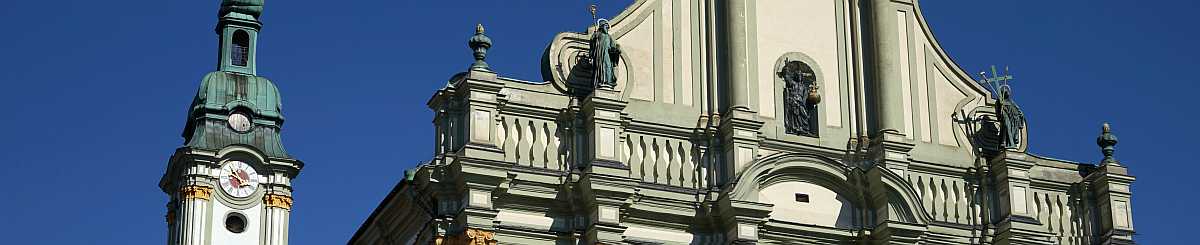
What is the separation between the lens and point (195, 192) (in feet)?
140

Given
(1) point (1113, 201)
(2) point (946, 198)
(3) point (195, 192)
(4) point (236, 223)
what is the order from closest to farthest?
(2) point (946, 198)
(1) point (1113, 201)
(3) point (195, 192)
(4) point (236, 223)

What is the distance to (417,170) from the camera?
95.5 ft

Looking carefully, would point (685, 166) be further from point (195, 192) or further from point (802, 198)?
point (195, 192)

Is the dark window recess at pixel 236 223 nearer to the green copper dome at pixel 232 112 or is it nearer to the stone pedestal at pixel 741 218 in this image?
the green copper dome at pixel 232 112

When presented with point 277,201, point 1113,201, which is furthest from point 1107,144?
point 277,201

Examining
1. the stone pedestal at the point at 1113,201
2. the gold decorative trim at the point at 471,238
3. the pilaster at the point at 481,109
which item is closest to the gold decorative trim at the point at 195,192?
the pilaster at the point at 481,109

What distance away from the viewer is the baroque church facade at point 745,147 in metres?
28.9

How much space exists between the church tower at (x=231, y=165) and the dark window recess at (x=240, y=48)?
1.5 inches

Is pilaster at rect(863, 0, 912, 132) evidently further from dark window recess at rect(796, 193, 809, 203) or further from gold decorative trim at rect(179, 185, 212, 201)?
gold decorative trim at rect(179, 185, 212, 201)


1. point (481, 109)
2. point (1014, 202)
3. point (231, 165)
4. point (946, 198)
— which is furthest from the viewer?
point (231, 165)

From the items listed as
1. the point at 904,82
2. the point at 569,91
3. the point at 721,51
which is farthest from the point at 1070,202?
the point at 569,91

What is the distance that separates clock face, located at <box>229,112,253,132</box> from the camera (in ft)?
142

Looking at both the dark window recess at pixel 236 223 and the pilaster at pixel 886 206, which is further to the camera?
the dark window recess at pixel 236 223

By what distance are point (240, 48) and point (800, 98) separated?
16520 millimetres
